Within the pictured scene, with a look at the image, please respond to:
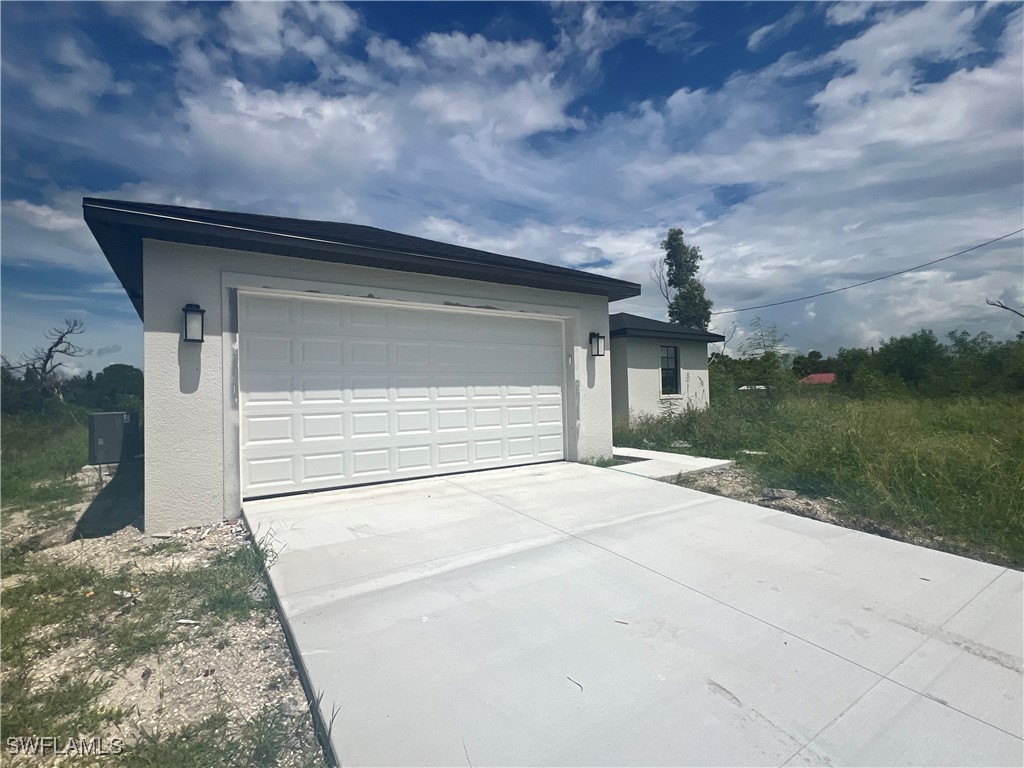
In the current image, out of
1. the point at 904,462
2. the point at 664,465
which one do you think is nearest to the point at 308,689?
the point at 664,465

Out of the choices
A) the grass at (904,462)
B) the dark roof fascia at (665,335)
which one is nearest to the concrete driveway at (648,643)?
the grass at (904,462)

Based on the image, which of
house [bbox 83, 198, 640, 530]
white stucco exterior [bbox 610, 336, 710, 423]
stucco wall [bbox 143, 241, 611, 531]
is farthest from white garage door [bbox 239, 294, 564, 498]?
white stucco exterior [bbox 610, 336, 710, 423]

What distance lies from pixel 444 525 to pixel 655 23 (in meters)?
7.68

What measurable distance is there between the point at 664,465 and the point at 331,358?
521 centimetres

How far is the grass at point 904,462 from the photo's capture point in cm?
441

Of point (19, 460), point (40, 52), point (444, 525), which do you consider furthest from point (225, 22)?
point (19, 460)

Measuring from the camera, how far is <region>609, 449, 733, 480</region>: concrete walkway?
269 inches

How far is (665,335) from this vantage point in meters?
Answer: 13.9

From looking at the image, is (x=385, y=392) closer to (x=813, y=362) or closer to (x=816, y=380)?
(x=816, y=380)

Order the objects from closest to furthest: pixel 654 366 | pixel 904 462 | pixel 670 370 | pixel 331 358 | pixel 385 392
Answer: pixel 904 462 < pixel 331 358 < pixel 385 392 < pixel 654 366 < pixel 670 370

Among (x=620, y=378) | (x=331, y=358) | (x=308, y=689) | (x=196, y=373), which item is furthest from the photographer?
(x=620, y=378)

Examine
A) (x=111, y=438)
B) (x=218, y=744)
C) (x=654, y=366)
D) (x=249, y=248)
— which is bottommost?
(x=218, y=744)

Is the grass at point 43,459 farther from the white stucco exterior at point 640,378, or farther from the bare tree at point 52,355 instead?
the white stucco exterior at point 640,378

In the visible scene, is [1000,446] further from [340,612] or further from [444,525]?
[340,612]
